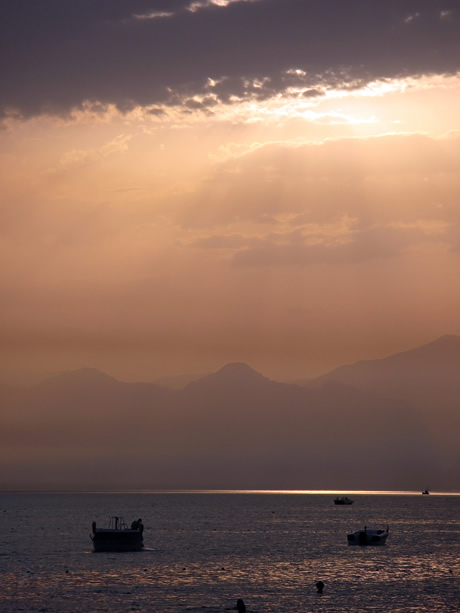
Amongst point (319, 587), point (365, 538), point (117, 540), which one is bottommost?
point (319, 587)

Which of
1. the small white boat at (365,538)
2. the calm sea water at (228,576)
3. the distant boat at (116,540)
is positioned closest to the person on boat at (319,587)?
the calm sea water at (228,576)

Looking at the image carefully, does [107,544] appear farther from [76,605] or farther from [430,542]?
[430,542]

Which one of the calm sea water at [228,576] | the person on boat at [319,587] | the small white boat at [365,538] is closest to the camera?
the calm sea water at [228,576]

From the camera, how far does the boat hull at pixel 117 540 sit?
450 feet

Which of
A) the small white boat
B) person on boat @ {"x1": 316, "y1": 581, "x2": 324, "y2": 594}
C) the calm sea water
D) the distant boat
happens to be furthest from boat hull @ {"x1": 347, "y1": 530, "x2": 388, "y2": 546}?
person on boat @ {"x1": 316, "y1": 581, "x2": 324, "y2": 594}

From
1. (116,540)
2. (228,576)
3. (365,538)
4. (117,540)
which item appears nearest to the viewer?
(228,576)

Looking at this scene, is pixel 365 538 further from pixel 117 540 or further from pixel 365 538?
A: pixel 117 540

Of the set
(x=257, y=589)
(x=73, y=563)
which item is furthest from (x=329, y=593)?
(x=73, y=563)

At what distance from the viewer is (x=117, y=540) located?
5418 inches

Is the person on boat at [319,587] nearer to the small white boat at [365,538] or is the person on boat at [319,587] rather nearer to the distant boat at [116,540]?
the distant boat at [116,540]

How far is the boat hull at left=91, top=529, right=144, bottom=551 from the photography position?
137 meters

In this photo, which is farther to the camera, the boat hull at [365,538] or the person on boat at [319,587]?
the boat hull at [365,538]

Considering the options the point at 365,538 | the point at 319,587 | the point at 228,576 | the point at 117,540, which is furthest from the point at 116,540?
the point at 319,587

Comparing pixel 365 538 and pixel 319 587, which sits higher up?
pixel 365 538
